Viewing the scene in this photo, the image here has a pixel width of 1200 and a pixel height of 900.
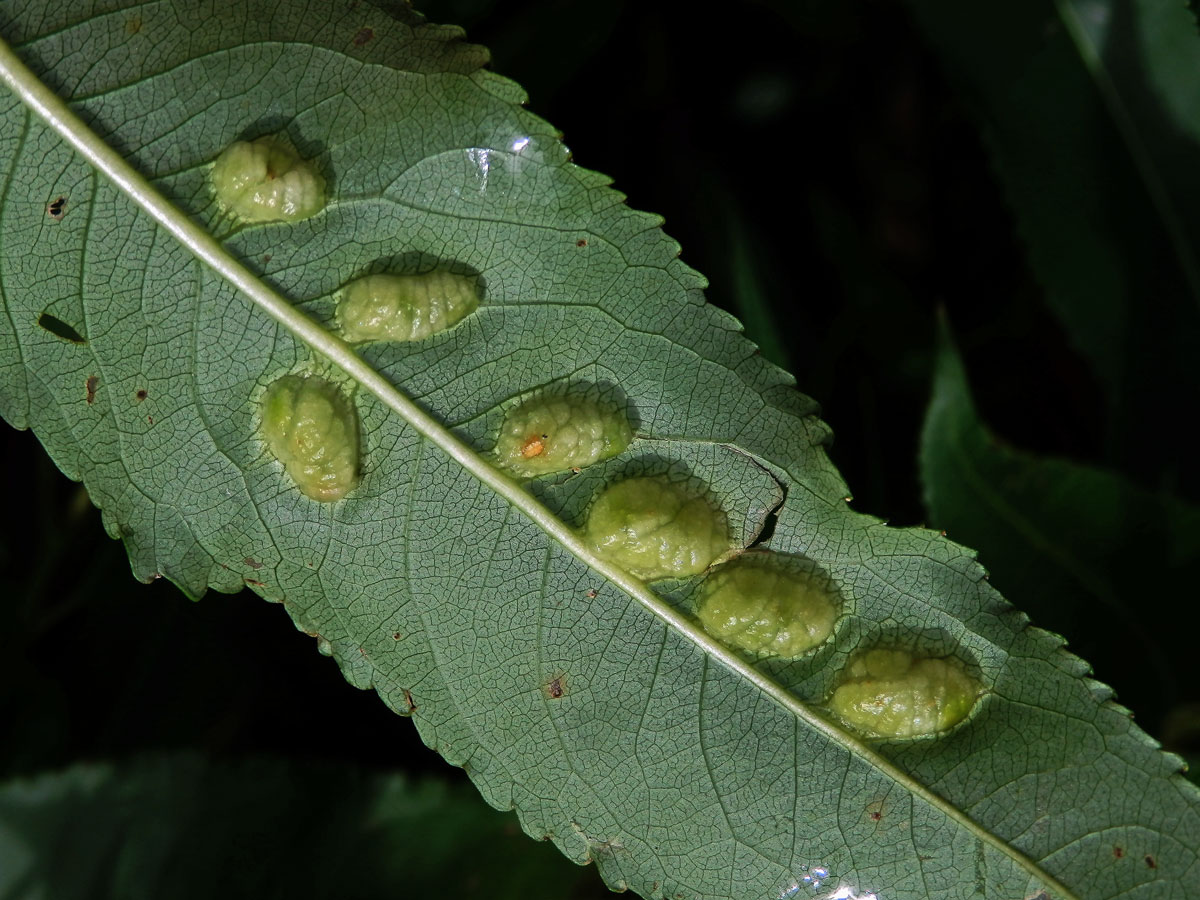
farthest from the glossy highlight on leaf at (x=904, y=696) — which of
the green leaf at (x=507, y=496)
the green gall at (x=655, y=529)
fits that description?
the green gall at (x=655, y=529)

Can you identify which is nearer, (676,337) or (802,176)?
(676,337)

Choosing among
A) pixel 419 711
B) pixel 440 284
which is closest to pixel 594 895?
pixel 419 711

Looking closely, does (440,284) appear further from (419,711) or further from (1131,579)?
Answer: (1131,579)

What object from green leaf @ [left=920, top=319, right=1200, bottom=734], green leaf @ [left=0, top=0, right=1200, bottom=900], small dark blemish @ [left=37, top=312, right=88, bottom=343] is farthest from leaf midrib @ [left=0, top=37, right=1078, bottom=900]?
green leaf @ [left=920, top=319, right=1200, bottom=734]

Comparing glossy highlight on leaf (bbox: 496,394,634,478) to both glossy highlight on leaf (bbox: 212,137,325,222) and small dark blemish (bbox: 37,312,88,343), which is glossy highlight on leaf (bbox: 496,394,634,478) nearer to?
glossy highlight on leaf (bbox: 212,137,325,222)

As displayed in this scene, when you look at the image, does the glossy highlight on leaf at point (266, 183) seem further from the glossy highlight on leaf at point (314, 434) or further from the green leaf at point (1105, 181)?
the green leaf at point (1105, 181)

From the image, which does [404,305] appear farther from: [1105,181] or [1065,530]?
[1105,181]

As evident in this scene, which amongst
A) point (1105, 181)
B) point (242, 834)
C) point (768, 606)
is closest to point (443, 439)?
point (768, 606)

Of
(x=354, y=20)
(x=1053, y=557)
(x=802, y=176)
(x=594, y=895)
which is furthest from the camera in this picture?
(x=802, y=176)
